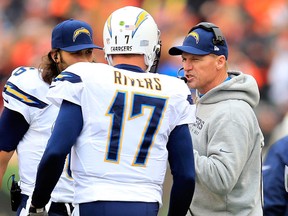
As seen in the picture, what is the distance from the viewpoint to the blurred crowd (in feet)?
25.3

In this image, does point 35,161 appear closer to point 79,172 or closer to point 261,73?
point 79,172

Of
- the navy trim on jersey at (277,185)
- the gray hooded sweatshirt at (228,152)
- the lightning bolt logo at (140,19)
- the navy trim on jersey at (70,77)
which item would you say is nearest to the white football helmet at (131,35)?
the lightning bolt logo at (140,19)

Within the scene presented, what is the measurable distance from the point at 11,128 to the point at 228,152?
48.4 inches

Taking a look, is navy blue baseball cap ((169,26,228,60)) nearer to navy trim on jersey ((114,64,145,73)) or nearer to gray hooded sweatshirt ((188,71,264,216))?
gray hooded sweatshirt ((188,71,264,216))

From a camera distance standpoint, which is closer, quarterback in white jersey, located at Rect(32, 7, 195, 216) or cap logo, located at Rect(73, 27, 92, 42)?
quarterback in white jersey, located at Rect(32, 7, 195, 216)

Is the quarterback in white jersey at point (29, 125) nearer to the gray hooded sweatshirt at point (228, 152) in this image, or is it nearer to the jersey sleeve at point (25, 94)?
the jersey sleeve at point (25, 94)

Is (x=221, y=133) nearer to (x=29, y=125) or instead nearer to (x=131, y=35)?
(x=131, y=35)

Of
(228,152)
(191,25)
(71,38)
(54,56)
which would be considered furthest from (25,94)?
(191,25)

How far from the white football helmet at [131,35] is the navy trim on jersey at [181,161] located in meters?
0.33

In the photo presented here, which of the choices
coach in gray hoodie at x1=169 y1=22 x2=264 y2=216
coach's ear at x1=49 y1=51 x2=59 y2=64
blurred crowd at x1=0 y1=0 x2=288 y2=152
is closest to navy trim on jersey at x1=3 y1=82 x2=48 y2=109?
coach's ear at x1=49 y1=51 x2=59 y2=64

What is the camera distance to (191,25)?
8125 mm

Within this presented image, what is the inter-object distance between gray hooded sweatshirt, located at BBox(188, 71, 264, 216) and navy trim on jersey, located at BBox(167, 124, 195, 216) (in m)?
0.39

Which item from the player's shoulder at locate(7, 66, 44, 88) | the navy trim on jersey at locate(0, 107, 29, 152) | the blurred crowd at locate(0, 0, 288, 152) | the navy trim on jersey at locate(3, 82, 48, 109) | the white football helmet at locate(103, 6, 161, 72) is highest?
the white football helmet at locate(103, 6, 161, 72)

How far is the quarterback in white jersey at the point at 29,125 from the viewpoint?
13.3 ft
